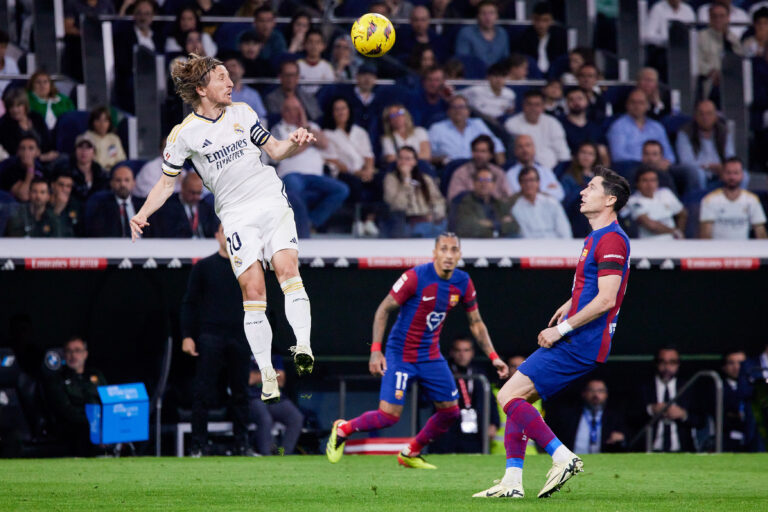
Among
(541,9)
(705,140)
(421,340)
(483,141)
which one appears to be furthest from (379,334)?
(541,9)

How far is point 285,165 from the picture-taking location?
12.8 meters

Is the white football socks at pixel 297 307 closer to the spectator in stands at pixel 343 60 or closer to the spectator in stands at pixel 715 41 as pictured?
the spectator in stands at pixel 343 60

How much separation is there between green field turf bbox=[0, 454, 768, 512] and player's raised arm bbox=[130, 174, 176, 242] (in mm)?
1641

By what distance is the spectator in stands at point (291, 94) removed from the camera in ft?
44.7

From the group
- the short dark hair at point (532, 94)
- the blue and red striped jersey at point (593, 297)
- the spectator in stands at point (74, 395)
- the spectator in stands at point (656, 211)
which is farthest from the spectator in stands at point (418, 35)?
the blue and red striped jersey at point (593, 297)

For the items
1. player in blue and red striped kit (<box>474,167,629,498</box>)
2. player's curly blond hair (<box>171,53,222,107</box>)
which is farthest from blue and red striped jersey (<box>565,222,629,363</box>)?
player's curly blond hair (<box>171,53,222,107</box>)

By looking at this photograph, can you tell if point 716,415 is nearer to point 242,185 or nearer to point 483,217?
point 483,217

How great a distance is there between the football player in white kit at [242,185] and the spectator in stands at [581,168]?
641 centimetres

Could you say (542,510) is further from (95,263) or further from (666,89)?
(666,89)

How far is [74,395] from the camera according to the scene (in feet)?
37.6

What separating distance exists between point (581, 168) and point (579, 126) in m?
1.14

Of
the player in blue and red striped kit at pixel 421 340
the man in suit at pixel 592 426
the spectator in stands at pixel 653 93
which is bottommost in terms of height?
the man in suit at pixel 592 426

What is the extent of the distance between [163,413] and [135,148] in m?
3.13

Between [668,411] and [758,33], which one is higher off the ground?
[758,33]
